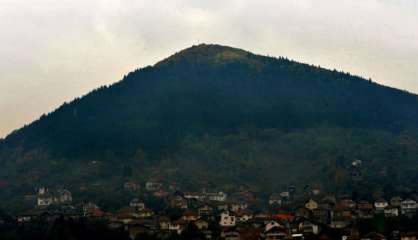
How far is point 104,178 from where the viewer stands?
423ft

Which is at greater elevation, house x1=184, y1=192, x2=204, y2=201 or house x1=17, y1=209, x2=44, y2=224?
house x1=184, y1=192, x2=204, y2=201

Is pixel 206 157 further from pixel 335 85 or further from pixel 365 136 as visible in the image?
pixel 335 85

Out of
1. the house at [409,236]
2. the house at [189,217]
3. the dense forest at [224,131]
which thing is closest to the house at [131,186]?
the dense forest at [224,131]

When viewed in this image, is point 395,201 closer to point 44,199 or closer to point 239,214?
point 239,214

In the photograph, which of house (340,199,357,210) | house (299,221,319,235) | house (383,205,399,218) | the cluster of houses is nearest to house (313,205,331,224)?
the cluster of houses

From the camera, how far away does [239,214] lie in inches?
4006

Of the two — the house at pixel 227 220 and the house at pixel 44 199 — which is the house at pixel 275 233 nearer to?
the house at pixel 227 220

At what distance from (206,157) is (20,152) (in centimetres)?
2973

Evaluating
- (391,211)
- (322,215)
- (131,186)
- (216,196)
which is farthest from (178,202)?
(391,211)

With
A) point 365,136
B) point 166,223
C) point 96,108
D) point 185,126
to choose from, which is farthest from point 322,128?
point 166,223

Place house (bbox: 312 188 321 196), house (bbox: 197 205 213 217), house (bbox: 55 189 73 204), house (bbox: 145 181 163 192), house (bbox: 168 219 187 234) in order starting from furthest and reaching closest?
house (bbox: 145 181 163 192) → house (bbox: 55 189 73 204) → house (bbox: 312 188 321 196) → house (bbox: 197 205 213 217) → house (bbox: 168 219 187 234)

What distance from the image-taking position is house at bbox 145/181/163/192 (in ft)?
401

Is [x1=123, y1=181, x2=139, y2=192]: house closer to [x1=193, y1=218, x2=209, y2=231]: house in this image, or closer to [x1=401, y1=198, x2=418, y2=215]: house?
[x1=193, y1=218, x2=209, y2=231]: house

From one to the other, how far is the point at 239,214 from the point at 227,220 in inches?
94.0
